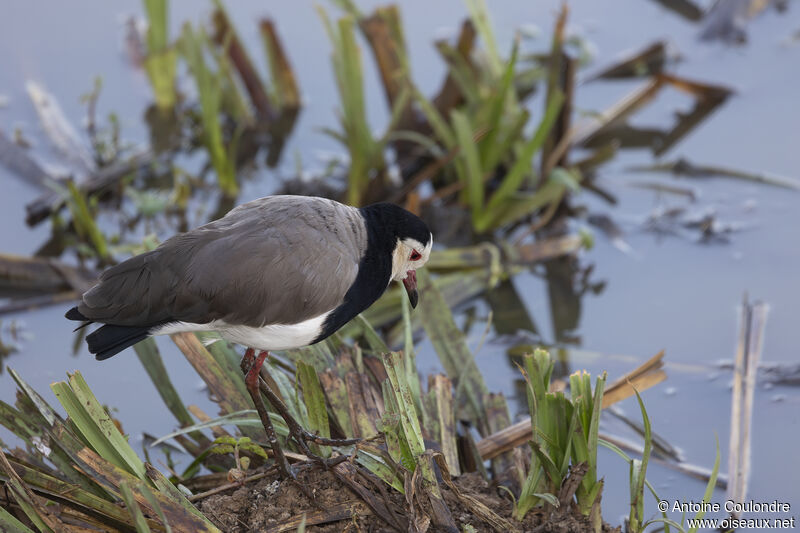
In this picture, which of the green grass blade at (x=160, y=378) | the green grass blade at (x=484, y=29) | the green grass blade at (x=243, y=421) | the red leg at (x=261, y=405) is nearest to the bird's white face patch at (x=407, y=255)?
the red leg at (x=261, y=405)

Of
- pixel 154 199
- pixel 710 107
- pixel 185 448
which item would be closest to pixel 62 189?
pixel 154 199

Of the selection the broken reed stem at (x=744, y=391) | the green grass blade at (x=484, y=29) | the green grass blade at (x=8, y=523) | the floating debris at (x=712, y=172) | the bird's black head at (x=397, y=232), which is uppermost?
the green grass blade at (x=484, y=29)

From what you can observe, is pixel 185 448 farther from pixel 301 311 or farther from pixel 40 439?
pixel 301 311

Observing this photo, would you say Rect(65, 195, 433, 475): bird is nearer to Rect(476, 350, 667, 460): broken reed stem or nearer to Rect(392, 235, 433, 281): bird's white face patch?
Rect(392, 235, 433, 281): bird's white face patch

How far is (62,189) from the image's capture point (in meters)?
5.45

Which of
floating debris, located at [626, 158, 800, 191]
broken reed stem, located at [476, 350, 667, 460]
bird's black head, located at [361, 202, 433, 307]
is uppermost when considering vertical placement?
bird's black head, located at [361, 202, 433, 307]

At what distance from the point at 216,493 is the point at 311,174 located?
292 centimetres

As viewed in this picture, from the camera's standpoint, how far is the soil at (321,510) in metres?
3.11

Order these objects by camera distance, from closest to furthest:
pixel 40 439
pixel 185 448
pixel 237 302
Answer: pixel 237 302, pixel 40 439, pixel 185 448

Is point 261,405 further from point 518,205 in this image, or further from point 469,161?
point 518,205

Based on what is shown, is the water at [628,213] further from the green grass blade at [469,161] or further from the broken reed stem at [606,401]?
the green grass blade at [469,161]

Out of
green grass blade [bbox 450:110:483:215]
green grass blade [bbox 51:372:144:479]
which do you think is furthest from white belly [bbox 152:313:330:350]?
green grass blade [bbox 450:110:483:215]

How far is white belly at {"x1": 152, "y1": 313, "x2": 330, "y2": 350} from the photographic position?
10.4ft

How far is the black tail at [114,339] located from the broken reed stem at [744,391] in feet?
7.26
